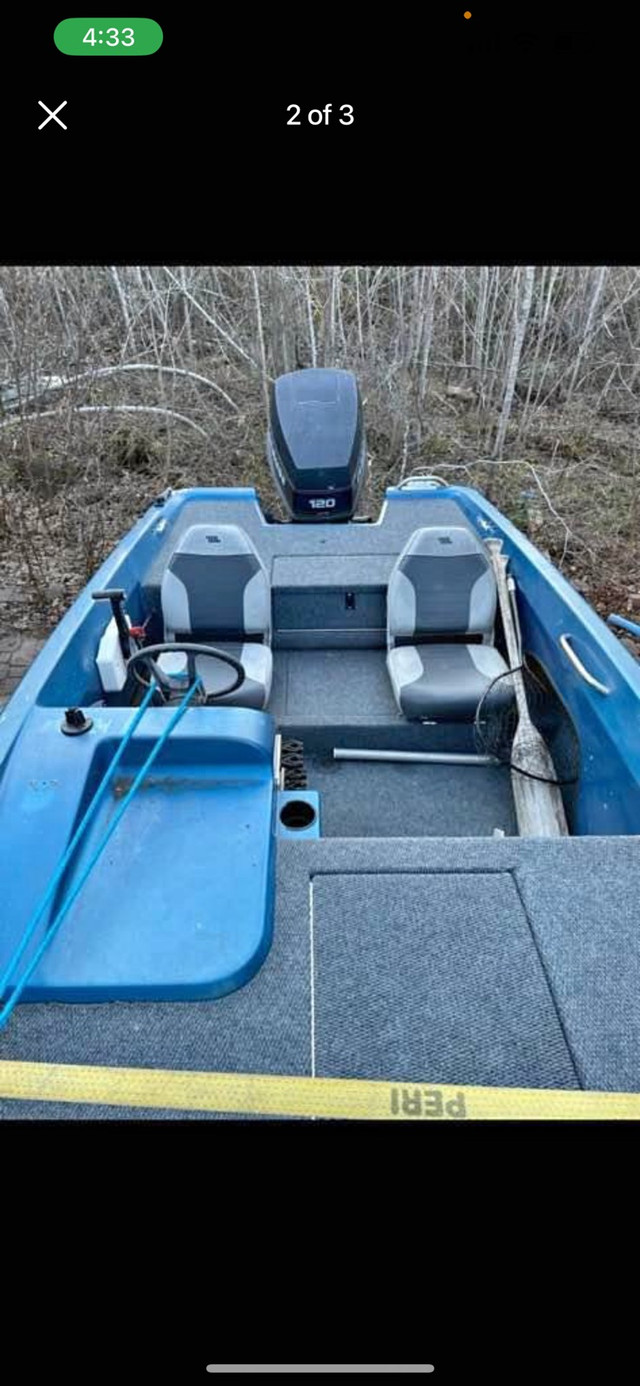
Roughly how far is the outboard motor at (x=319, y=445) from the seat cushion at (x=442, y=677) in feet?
3.40

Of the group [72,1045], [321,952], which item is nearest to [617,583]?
[321,952]

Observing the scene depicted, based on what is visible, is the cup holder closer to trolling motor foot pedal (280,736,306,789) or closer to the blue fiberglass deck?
the blue fiberglass deck

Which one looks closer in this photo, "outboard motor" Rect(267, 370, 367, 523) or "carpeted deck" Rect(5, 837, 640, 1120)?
"carpeted deck" Rect(5, 837, 640, 1120)

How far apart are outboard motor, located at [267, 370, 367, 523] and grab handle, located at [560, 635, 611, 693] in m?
1.62

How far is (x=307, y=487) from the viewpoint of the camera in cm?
340

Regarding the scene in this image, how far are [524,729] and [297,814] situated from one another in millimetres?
1226

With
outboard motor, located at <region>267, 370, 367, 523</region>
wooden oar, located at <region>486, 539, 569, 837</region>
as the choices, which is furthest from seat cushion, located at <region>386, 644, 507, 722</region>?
outboard motor, located at <region>267, 370, 367, 523</region>

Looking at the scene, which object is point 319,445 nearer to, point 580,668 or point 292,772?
point 580,668

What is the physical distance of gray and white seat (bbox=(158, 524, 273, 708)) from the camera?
2.72m

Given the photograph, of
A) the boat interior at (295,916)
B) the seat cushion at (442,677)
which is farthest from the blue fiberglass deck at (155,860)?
the seat cushion at (442,677)

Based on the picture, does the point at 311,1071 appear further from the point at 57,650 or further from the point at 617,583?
the point at 617,583

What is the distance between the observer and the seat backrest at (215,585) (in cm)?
272

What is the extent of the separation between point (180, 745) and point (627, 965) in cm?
93
